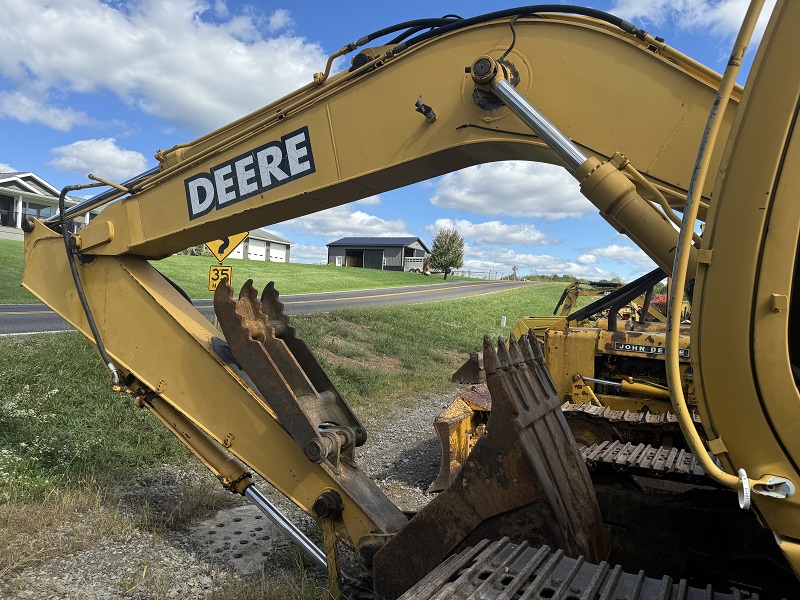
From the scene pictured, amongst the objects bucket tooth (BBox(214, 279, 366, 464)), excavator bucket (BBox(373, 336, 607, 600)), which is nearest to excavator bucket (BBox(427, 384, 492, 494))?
bucket tooth (BBox(214, 279, 366, 464))

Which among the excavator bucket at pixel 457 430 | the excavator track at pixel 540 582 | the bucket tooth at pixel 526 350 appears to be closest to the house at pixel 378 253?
the excavator bucket at pixel 457 430

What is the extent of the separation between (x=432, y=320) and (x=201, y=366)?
16597 mm

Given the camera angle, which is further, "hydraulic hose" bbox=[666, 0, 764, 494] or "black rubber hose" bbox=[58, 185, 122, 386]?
"black rubber hose" bbox=[58, 185, 122, 386]

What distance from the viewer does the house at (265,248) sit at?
65.7 meters

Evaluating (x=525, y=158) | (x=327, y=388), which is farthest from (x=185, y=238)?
(x=525, y=158)

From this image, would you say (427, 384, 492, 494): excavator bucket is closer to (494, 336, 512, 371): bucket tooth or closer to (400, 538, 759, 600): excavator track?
(494, 336, 512, 371): bucket tooth

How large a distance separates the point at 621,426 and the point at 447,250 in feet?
196

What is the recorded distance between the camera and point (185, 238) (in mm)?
3727

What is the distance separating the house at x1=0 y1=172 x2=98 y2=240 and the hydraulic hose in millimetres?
41637

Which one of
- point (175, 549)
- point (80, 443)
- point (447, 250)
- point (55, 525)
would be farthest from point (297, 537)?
point (447, 250)

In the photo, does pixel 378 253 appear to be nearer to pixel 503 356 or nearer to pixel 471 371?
pixel 471 371

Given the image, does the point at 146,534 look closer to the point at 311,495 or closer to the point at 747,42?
the point at 311,495

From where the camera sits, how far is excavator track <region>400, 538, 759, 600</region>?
6.46 ft

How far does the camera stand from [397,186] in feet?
10.8
